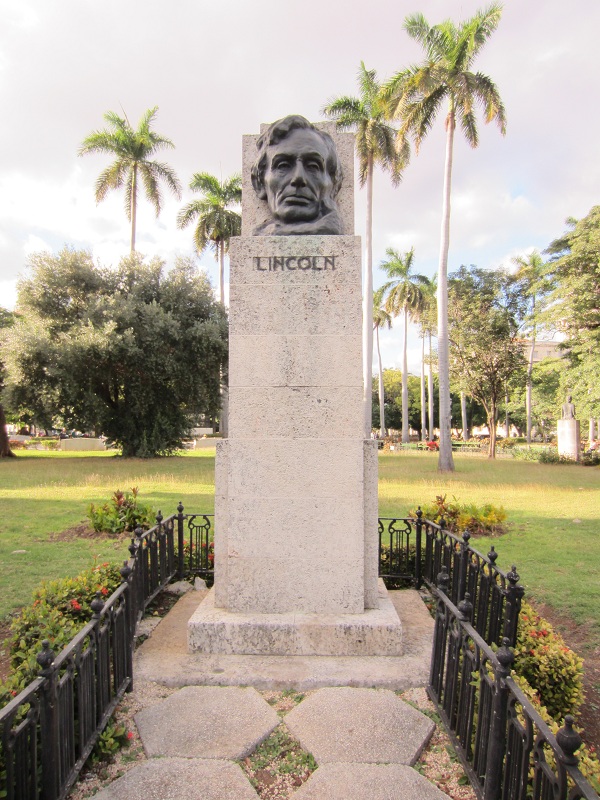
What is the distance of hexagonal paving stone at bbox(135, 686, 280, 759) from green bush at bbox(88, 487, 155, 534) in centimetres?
555

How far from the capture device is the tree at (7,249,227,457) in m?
22.5

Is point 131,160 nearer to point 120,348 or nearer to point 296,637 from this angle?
point 120,348

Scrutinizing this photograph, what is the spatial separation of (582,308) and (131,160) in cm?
2468

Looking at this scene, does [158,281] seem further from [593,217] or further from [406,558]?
[406,558]

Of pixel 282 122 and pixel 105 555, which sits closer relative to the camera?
pixel 282 122

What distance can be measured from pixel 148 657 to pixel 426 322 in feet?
112

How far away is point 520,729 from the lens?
7.04 ft

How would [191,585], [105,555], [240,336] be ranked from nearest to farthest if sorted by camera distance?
[240,336], [191,585], [105,555]

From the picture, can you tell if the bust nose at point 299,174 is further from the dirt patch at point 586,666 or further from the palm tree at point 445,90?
the palm tree at point 445,90

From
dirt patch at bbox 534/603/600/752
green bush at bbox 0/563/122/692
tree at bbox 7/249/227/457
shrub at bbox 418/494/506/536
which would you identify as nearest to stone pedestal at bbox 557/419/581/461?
tree at bbox 7/249/227/457

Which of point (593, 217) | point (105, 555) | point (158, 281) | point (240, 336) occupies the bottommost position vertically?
point (105, 555)

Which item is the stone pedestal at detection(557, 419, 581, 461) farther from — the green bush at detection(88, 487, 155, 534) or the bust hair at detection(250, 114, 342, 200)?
the bust hair at detection(250, 114, 342, 200)

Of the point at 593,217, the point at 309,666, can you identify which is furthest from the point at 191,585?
the point at 593,217

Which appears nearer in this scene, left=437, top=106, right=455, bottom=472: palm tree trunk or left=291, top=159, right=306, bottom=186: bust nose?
left=291, top=159, right=306, bottom=186: bust nose
